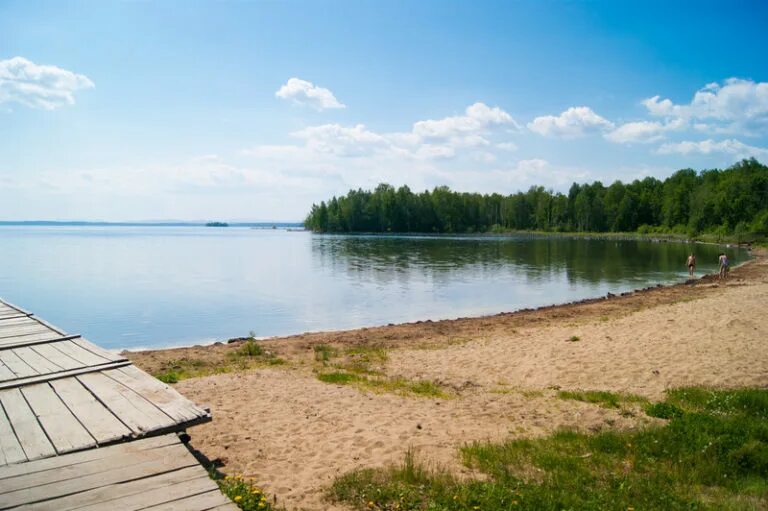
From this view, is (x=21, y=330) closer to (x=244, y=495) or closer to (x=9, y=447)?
(x=9, y=447)

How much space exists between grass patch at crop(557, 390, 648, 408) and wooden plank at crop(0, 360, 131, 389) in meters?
8.56

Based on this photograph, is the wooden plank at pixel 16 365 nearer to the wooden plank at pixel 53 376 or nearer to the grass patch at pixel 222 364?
the wooden plank at pixel 53 376

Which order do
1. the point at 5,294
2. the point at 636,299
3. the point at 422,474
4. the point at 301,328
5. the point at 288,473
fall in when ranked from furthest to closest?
the point at 5,294 → the point at 636,299 → the point at 301,328 → the point at 288,473 → the point at 422,474

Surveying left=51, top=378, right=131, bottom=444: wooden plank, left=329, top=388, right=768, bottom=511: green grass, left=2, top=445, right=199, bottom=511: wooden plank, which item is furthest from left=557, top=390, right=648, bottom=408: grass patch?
left=51, top=378, right=131, bottom=444: wooden plank

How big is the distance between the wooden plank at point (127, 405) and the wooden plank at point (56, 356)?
30.3 inches

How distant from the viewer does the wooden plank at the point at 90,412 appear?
206 inches

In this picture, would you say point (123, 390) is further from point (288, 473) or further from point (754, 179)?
point (754, 179)

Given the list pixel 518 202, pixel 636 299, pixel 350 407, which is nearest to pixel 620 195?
pixel 518 202

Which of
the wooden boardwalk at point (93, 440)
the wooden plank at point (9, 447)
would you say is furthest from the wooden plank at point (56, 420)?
the wooden plank at point (9, 447)

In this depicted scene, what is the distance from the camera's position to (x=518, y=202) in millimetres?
190000

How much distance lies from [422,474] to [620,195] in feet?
592

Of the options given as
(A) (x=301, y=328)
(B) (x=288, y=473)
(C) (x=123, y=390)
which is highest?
(C) (x=123, y=390)

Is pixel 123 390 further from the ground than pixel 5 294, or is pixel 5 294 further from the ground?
pixel 123 390

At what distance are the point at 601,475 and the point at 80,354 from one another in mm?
8439
